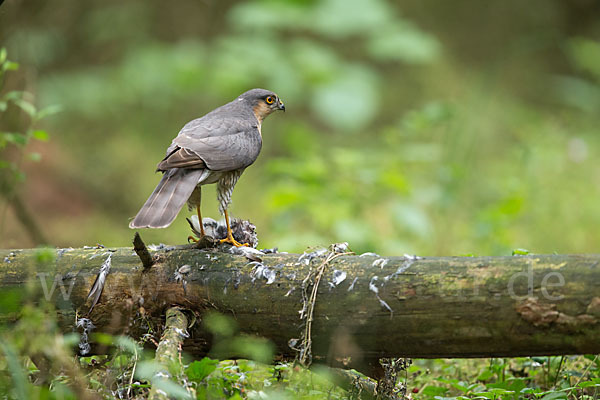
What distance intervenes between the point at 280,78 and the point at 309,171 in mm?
869

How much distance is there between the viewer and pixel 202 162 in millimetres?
2662

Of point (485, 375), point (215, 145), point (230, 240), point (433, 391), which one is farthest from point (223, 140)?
point (485, 375)

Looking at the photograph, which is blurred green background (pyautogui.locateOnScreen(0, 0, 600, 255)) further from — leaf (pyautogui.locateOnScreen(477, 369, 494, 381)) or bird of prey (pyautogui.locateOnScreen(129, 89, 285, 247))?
leaf (pyautogui.locateOnScreen(477, 369, 494, 381))

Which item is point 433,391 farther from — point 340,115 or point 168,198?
point 340,115

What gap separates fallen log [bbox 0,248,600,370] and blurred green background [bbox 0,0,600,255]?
133cm

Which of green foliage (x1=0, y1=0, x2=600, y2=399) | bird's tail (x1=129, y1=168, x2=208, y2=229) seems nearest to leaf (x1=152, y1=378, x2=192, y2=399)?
green foliage (x1=0, y1=0, x2=600, y2=399)

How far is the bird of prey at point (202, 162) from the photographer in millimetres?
2417

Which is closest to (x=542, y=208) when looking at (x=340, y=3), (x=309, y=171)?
(x=309, y=171)

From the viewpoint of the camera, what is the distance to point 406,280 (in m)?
2.12

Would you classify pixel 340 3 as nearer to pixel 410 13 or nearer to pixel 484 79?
pixel 484 79

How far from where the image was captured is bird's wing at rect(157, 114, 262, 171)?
8.59ft

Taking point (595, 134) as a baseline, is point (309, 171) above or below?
below

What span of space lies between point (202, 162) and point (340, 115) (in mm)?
1295

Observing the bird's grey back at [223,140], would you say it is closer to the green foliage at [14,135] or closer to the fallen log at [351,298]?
the fallen log at [351,298]
